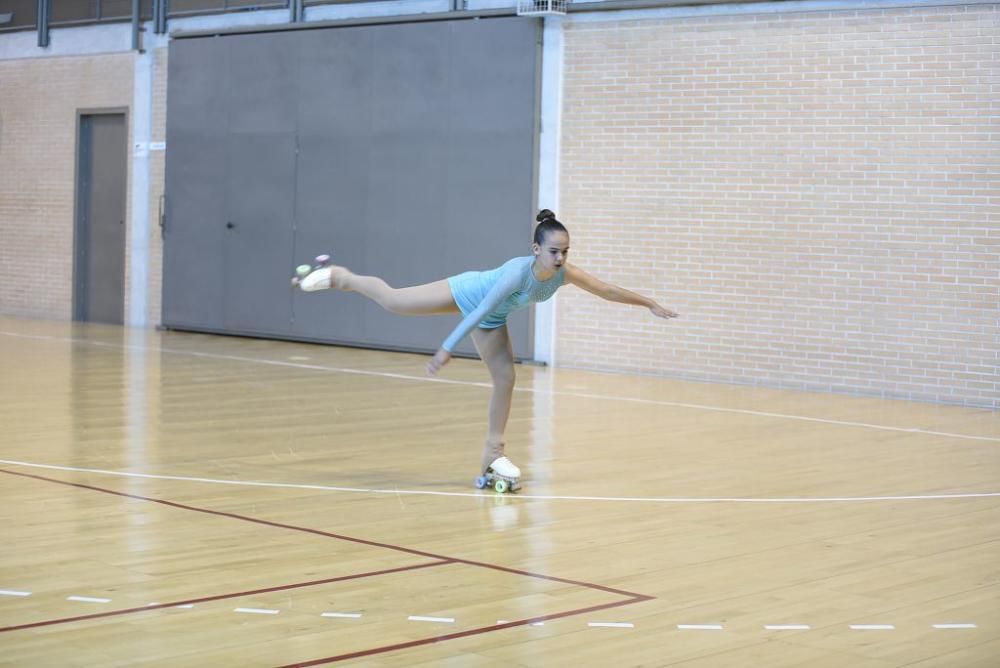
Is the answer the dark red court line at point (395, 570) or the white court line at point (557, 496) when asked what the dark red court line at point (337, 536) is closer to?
the dark red court line at point (395, 570)

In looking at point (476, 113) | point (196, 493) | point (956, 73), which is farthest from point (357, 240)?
point (196, 493)

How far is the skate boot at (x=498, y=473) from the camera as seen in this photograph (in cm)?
756

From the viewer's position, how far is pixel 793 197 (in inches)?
531

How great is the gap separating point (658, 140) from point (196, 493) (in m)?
8.24

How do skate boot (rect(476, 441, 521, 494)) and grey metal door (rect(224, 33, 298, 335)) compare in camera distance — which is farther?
grey metal door (rect(224, 33, 298, 335))

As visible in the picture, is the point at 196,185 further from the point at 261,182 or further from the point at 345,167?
the point at 345,167

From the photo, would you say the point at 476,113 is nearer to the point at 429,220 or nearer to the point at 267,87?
the point at 429,220

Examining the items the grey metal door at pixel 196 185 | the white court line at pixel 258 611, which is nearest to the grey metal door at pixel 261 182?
the grey metal door at pixel 196 185

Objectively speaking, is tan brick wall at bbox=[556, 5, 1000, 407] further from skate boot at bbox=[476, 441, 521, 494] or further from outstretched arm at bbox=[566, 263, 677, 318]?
skate boot at bbox=[476, 441, 521, 494]

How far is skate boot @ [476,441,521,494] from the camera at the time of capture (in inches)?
298

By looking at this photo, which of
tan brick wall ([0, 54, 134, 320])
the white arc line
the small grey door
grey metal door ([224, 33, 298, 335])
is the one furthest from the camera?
tan brick wall ([0, 54, 134, 320])

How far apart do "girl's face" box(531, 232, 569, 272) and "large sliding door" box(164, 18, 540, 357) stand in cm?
799

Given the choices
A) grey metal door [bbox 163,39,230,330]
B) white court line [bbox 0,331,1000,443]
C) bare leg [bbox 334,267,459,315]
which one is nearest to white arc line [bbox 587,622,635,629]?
bare leg [bbox 334,267,459,315]

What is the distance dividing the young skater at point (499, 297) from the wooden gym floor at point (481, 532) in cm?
42
